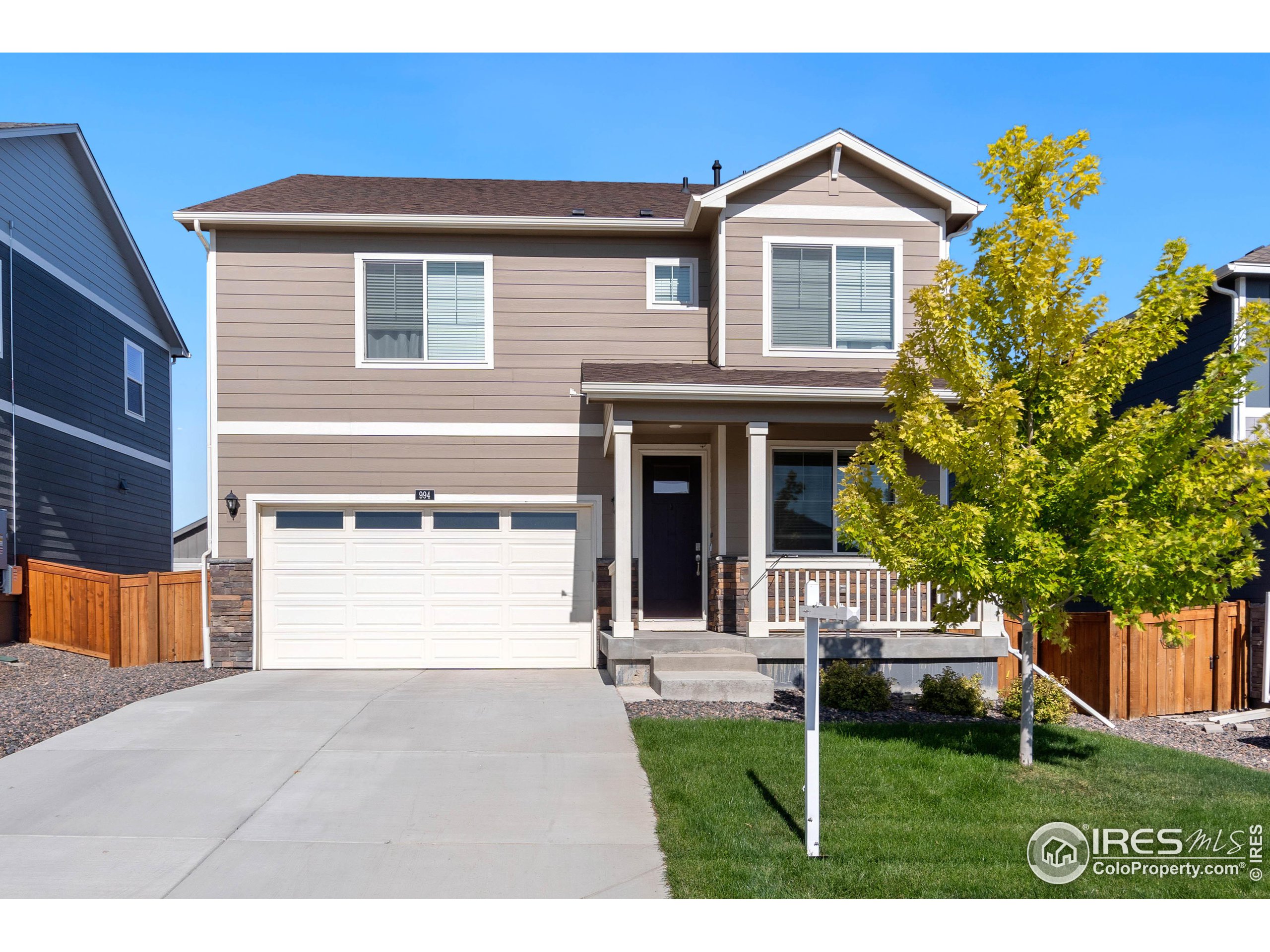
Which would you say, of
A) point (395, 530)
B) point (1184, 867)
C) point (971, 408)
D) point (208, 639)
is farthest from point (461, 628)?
point (1184, 867)

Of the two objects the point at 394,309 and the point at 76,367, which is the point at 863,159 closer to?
the point at 394,309

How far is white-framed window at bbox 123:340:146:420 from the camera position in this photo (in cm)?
1889

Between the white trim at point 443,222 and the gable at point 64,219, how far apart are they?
5.01 metres

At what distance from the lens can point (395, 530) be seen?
12.4m

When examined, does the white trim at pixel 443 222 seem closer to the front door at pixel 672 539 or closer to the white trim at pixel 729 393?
the white trim at pixel 729 393

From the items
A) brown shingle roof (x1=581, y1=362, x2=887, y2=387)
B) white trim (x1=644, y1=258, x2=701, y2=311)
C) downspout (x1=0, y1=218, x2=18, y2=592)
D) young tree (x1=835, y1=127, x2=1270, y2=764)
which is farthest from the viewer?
downspout (x1=0, y1=218, x2=18, y2=592)

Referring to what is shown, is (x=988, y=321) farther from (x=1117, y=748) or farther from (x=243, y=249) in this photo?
(x=243, y=249)

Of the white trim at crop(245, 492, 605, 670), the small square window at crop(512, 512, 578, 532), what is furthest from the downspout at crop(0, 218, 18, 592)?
the small square window at crop(512, 512, 578, 532)

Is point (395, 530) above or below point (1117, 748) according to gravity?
above

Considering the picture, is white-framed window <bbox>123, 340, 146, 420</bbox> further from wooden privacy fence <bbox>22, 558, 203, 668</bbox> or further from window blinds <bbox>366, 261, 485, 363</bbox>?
window blinds <bbox>366, 261, 485, 363</bbox>

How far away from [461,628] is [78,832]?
6.95 metres

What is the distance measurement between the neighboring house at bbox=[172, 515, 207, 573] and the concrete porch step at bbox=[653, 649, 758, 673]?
1257 inches

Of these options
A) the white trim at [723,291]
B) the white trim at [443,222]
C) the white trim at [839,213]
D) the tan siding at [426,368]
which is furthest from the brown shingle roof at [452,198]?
the white trim at [839,213]

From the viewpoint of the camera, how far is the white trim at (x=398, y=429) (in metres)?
12.1
